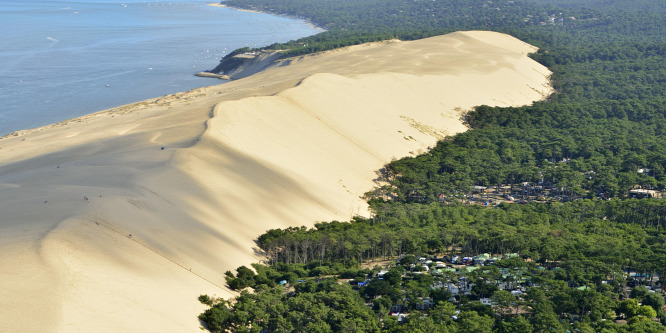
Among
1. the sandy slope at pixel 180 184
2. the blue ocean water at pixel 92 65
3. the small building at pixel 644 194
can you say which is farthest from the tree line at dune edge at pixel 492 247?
the blue ocean water at pixel 92 65

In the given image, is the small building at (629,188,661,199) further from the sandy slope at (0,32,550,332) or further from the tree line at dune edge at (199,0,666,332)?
the sandy slope at (0,32,550,332)

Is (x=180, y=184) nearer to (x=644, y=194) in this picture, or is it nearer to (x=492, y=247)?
(x=492, y=247)

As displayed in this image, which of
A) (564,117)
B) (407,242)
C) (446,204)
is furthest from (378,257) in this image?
(564,117)

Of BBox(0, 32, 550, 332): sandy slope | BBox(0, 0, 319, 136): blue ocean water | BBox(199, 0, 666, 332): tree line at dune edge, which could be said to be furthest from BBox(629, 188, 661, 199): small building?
BBox(0, 0, 319, 136): blue ocean water

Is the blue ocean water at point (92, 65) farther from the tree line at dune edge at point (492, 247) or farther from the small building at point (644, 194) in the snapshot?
the small building at point (644, 194)

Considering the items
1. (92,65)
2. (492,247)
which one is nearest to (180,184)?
(492,247)
